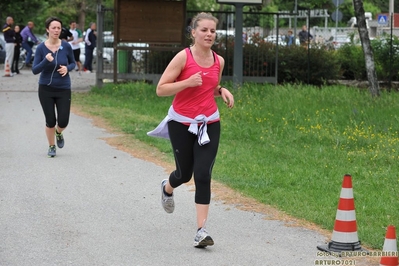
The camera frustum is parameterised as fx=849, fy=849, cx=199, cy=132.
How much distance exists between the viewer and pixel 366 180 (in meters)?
9.95

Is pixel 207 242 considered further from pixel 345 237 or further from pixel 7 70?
pixel 7 70

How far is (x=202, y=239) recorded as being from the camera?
21.9 feet

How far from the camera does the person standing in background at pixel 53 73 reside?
1099cm

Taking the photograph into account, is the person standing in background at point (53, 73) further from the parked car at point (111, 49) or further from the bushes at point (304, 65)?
the bushes at point (304, 65)

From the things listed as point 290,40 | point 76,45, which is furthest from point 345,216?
point 76,45

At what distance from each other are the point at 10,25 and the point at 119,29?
7.83 metres

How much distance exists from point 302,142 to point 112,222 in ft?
19.1

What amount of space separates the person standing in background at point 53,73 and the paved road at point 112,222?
586 mm

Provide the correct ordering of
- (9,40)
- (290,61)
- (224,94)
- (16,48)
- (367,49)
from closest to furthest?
(224,94) < (367,49) < (290,61) < (9,40) < (16,48)

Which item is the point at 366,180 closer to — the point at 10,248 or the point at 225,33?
the point at 10,248

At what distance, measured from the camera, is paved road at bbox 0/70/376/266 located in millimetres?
6539

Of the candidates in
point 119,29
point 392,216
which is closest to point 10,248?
point 392,216

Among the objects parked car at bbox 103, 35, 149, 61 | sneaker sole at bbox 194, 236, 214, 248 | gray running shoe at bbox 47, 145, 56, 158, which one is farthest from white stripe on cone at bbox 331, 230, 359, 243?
parked car at bbox 103, 35, 149, 61

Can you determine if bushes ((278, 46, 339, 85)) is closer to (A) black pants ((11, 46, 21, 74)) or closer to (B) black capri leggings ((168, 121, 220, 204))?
(A) black pants ((11, 46, 21, 74))
